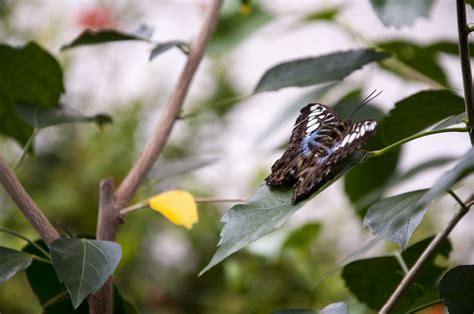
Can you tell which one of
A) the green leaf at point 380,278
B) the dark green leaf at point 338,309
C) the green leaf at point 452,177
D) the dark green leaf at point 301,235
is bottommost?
the dark green leaf at point 301,235

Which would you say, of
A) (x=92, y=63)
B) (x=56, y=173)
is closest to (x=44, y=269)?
(x=56, y=173)

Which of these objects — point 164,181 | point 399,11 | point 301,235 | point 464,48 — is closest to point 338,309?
point 464,48

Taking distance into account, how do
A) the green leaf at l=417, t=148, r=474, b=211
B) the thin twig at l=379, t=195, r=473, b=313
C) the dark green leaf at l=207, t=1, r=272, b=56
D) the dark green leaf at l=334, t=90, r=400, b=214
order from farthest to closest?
the dark green leaf at l=207, t=1, r=272, b=56 → the dark green leaf at l=334, t=90, r=400, b=214 → the thin twig at l=379, t=195, r=473, b=313 → the green leaf at l=417, t=148, r=474, b=211

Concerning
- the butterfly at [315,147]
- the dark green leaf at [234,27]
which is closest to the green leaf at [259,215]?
the butterfly at [315,147]

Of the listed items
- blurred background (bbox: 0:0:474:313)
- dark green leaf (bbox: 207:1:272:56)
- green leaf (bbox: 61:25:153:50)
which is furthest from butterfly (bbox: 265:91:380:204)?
blurred background (bbox: 0:0:474:313)

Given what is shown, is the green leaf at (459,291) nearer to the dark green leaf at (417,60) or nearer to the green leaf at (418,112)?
the green leaf at (418,112)

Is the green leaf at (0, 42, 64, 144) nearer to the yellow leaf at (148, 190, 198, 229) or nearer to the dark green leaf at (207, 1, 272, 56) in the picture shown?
the yellow leaf at (148, 190, 198, 229)
